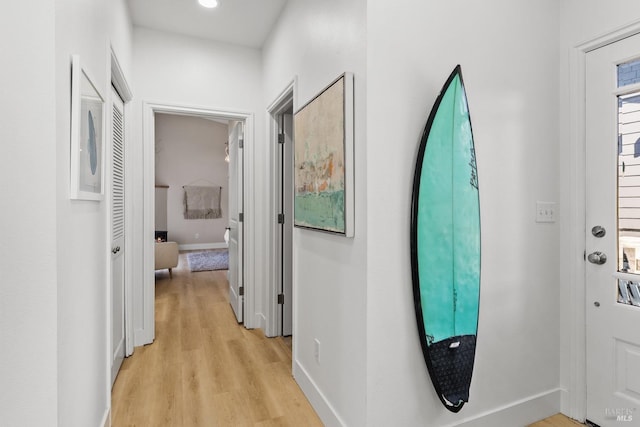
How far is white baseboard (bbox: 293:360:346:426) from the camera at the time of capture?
1.80 meters

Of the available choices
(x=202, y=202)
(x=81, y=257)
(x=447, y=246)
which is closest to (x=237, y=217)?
(x=81, y=257)

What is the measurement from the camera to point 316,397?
6.58ft

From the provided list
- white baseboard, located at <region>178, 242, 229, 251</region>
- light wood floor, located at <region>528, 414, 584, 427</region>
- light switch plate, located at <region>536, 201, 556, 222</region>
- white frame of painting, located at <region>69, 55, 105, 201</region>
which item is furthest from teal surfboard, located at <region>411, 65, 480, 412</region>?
white baseboard, located at <region>178, 242, 229, 251</region>

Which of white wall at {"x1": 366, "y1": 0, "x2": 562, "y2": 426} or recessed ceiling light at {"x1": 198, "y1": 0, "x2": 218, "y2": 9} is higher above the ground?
recessed ceiling light at {"x1": 198, "y1": 0, "x2": 218, "y2": 9}

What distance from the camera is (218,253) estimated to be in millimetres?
7770

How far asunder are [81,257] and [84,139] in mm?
472

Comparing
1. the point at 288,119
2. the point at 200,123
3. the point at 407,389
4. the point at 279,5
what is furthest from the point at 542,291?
the point at 200,123

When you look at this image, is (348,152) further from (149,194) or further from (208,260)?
(208,260)

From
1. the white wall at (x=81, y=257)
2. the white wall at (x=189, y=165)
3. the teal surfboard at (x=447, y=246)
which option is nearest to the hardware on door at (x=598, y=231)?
the teal surfboard at (x=447, y=246)

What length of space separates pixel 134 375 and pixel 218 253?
215 inches

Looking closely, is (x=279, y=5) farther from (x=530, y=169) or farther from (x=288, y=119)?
(x=530, y=169)

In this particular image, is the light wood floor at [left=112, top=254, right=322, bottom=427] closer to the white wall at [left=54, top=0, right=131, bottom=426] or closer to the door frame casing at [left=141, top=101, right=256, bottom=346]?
the door frame casing at [left=141, top=101, right=256, bottom=346]

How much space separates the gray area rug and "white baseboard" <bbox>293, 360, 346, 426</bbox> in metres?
4.21

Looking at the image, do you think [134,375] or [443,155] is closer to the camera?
[443,155]
